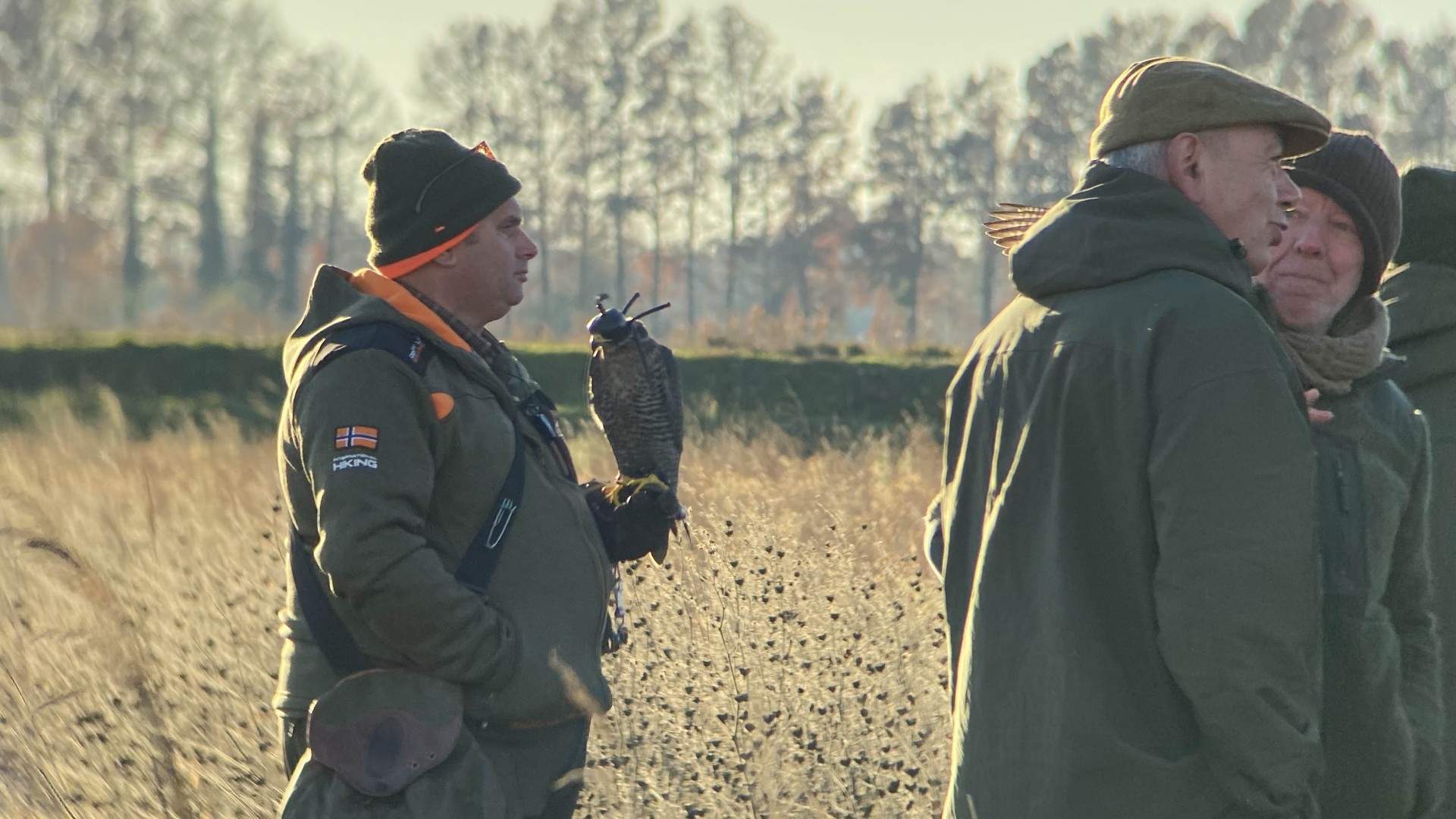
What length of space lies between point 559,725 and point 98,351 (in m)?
16.1

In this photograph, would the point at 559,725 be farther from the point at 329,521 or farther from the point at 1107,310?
the point at 1107,310

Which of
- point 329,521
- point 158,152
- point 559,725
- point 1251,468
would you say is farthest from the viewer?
point 158,152

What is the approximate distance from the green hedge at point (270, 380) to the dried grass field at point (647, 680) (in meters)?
10.2

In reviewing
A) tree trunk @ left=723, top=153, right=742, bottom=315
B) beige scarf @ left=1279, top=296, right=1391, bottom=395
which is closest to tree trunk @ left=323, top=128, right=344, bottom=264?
tree trunk @ left=723, top=153, right=742, bottom=315

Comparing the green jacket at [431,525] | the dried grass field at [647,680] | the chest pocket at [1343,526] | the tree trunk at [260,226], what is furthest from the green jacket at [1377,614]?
the tree trunk at [260,226]

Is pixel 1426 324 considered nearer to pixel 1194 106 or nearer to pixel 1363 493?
pixel 1363 493

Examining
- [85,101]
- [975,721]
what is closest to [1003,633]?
[975,721]

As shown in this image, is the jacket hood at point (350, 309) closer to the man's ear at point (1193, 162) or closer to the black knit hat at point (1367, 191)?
the man's ear at point (1193, 162)

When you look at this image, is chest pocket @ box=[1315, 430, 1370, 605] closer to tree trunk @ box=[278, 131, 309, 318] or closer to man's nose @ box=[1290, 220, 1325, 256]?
man's nose @ box=[1290, 220, 1325, 256]

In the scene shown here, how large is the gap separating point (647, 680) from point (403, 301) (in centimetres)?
198

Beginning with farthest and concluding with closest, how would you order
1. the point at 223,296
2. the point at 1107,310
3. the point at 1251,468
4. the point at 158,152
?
1. the point at 158,152
2. the point at 223,296
3. the point at 1107,310
4. the point at 1251,468

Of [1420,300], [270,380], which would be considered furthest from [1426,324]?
[270,380]

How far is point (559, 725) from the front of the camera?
256 centimetres

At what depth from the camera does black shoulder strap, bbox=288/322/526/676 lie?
242 centimetres
